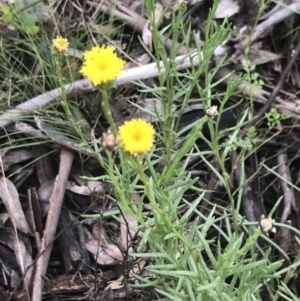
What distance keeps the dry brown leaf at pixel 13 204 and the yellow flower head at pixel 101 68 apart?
2.89ft

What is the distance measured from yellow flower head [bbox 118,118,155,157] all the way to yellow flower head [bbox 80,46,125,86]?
0.31 ft

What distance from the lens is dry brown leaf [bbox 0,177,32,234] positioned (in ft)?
5.70

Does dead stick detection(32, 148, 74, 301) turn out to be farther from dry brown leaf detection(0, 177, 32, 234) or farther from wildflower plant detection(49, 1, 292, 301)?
wildflower plant detection(49, 1, 292, 301)

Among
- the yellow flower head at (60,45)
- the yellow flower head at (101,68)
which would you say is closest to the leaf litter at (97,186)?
the yellow flower head at (60,45)

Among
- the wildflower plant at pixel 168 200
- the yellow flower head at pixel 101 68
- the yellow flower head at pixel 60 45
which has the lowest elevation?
the wildflower plant at pixel 168 200

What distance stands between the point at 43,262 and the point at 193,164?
2.13ft

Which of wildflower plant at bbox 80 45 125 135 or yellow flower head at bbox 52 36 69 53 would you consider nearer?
wildflower plant at bbox 80 45 125 135

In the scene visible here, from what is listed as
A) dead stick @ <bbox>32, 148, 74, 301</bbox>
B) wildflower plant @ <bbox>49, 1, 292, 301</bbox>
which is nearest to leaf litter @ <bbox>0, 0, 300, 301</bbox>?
dead stick @ <bbox>32, 148, 74, 301</bbox>

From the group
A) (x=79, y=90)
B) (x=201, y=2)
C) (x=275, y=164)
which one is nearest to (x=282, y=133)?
(x=275, y=164)

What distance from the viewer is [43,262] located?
1.68 m

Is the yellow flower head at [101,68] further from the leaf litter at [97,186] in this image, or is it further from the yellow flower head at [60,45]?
the leaf litter at [97,186]

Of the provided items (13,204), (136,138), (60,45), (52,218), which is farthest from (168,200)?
(13,204)

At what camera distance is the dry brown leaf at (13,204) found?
1.74 meters

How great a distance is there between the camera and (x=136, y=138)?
89 centimetres
